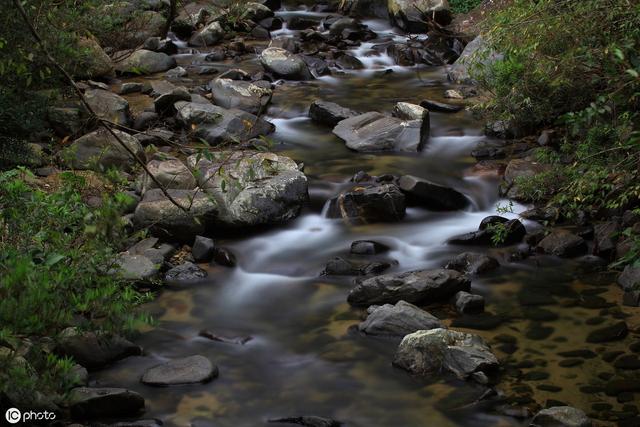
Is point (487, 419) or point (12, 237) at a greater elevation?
point (12, 237)

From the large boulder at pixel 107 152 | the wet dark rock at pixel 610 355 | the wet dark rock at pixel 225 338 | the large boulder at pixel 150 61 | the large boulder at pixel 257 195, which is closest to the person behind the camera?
the wet dark rock at pixel 610 355

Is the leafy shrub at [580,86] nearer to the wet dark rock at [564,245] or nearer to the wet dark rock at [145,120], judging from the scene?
the wet dark rock at [564,245]

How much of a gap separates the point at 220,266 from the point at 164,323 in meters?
1.44

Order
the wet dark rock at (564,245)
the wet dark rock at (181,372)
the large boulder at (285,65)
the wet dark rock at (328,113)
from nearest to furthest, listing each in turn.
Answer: the wet dark rock at (181,372) → the wet dark rock at (564,245) → the wet dark rock at (328,113) → the large boulder at (285,65)

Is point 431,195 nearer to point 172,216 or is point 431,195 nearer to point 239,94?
point 172,216

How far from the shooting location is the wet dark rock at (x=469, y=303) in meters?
7.52

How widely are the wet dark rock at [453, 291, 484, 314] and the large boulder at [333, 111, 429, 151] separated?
5.02 meters

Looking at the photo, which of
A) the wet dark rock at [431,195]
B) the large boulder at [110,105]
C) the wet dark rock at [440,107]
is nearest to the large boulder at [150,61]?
the large boulder at [110,105]

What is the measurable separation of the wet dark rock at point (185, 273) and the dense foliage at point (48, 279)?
2366 millimetres

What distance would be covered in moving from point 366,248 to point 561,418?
3812mm

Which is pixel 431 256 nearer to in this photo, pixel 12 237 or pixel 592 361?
pixel 592 361

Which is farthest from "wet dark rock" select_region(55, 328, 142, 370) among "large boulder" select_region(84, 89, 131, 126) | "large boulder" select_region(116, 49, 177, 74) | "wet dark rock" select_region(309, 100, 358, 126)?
"large boulder" select_region(116, 49, 177, 74)

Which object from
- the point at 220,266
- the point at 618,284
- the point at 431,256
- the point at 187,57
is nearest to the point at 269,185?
the point at 220,266

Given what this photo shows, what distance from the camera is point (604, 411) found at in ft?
19.2
